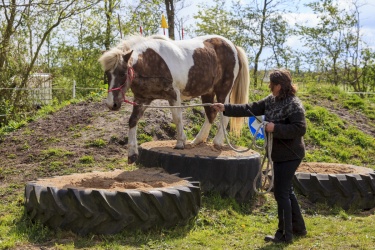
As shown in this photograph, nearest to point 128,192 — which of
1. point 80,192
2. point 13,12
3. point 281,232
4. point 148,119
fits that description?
point 80,192

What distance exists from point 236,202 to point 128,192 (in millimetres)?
1874

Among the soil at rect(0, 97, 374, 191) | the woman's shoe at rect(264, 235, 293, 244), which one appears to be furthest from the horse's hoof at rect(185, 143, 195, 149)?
the woman's shoe at rect(264, 235, 293, 244)

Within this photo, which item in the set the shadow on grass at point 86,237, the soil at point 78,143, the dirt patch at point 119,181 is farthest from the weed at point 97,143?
the shadow on grass at point 86,237

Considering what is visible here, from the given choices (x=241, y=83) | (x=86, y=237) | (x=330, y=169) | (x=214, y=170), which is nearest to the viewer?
(x=86, y=237)

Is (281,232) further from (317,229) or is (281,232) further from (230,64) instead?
(230,64)

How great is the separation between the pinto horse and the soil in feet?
2.56

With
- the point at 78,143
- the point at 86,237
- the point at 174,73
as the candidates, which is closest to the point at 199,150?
the point at 174,73

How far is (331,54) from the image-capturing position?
19125 mm

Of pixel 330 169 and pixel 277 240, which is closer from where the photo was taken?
pixel 277 240

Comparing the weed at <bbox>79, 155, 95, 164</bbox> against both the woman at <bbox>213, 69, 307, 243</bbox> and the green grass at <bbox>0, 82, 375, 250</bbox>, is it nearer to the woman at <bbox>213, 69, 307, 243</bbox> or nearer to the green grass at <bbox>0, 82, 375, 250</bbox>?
the green grass at <bbox>0, 82, 375, 250</bbox>

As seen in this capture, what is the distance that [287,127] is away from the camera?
4.70m

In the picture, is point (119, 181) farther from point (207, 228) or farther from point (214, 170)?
point (214, 170)

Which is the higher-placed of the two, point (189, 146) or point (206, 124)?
point (206, 124)

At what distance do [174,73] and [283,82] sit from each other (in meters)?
1.94
